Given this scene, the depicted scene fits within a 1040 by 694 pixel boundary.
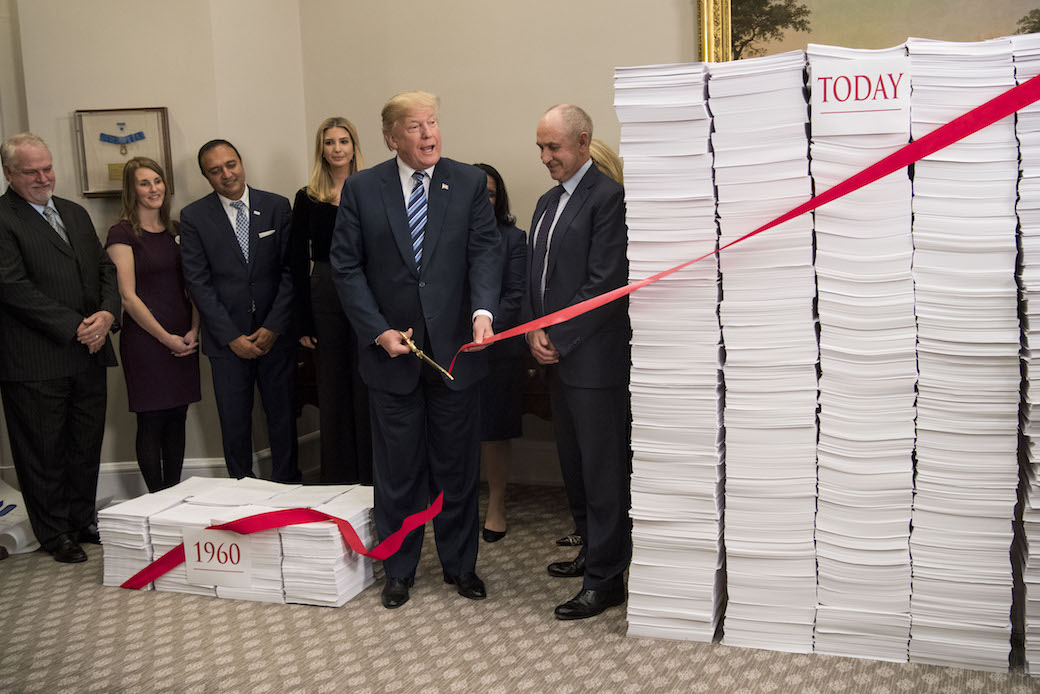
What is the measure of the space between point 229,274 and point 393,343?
1493 mm

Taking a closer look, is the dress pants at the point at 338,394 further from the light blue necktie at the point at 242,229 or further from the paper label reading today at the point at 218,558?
the paper label reading today at the point at 218,558

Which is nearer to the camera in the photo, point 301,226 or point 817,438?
point 817,438

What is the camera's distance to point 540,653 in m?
2.83

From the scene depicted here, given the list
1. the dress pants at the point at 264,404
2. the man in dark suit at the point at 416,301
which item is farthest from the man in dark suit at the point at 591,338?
the dress pants at the point at 264,404

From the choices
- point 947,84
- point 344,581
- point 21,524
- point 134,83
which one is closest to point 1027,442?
point 947,84

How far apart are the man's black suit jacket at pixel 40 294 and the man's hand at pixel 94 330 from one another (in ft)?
0.09

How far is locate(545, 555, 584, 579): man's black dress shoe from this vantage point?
11.5 ft

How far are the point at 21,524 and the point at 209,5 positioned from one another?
2.58 meters

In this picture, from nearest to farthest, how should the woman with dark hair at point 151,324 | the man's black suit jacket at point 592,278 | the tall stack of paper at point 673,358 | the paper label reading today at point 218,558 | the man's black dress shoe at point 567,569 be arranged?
1. the tall stack of paper at point 673,358
2. the man's black suit jacket at point 592,278
3. the paper label reading today at point 218,558
4. the man's black dress shoe at point 567,569
5. the woman with dark hair at point 151,324

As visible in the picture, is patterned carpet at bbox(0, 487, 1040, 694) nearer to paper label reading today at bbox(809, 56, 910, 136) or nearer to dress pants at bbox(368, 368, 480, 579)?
dress pants at bbox(368, 368, 480, 579)

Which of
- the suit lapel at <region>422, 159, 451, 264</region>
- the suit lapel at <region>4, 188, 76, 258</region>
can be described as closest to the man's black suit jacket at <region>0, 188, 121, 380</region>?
the suit lapel at <region>4, 188, 76, 258</region>

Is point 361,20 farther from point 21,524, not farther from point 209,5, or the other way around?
point 21,524

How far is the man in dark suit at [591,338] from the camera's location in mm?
3035

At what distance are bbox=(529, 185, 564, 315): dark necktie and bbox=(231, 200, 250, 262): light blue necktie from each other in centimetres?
160
